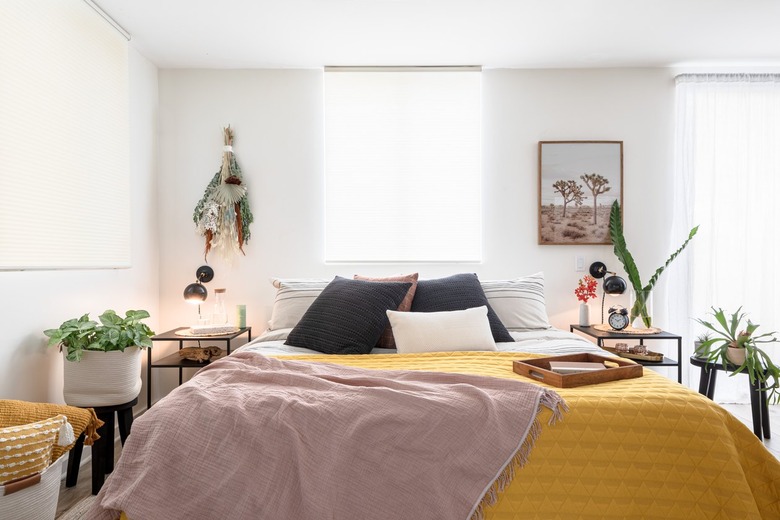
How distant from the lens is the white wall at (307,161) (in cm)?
378

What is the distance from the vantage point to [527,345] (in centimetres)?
268

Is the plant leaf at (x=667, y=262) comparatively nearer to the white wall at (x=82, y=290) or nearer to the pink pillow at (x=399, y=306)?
the pink pillow at (x=399, y=306)

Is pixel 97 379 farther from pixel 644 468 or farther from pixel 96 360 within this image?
pixel 644 468

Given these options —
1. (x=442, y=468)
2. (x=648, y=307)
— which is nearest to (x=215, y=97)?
(x=442, y=468)

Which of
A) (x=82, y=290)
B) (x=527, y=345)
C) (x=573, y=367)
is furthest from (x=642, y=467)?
(x=82, y=290)

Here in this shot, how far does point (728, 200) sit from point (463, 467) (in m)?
3.36

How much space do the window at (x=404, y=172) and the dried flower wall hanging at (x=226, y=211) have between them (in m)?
0.62

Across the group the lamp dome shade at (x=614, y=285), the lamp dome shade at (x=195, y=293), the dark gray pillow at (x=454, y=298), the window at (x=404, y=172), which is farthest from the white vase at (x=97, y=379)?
the lamp dome shade at (x=614, y=285)

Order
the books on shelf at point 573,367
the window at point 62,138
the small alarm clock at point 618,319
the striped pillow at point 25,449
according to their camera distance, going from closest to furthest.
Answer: the striped pillow at point 25,449, the books on shelf at point 573,367, the window at point 62,138, the small alarm clock at point 618,319

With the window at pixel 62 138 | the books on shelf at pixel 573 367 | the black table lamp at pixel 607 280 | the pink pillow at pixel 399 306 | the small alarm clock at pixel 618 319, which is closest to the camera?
the books on shelf at pixel 573 367

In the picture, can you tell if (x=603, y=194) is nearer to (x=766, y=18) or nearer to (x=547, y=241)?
(x=547, y=241)

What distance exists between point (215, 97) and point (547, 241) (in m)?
2.68

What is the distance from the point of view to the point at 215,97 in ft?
12.4

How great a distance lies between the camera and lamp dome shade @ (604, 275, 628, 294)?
11.5ft
